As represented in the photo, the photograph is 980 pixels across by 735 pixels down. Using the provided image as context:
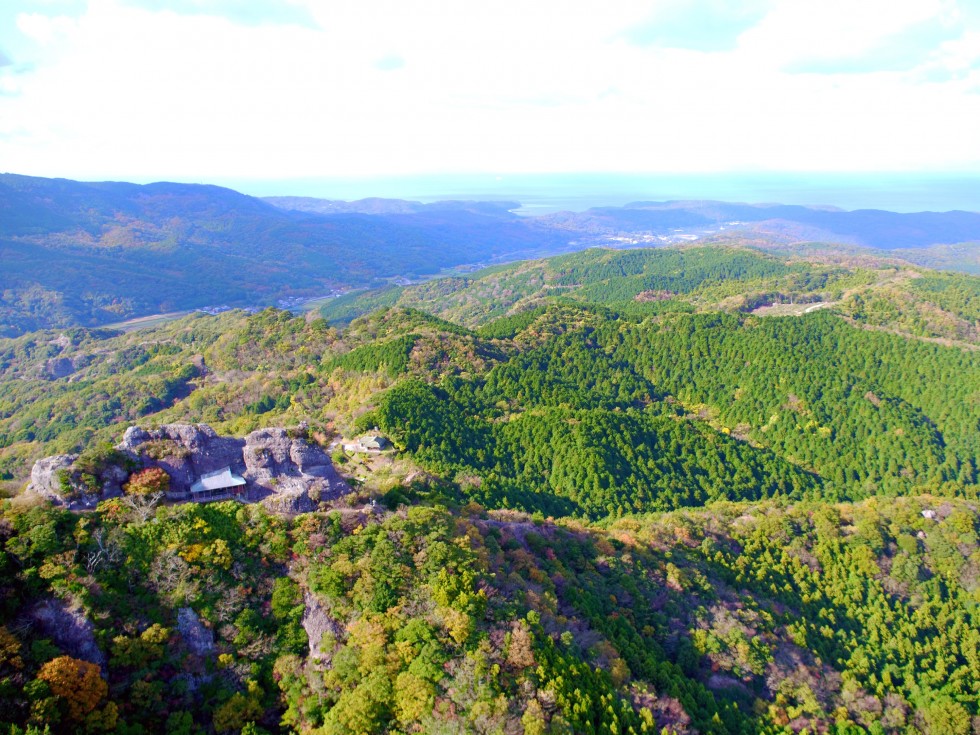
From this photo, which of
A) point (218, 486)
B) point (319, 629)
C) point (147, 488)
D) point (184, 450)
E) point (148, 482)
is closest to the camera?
point (319, 629)

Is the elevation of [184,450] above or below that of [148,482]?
above

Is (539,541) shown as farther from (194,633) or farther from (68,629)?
(68,629)

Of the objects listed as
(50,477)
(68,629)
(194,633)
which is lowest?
(194,633)

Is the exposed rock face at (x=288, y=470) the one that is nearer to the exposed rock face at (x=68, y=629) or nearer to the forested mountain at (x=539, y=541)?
the forested mountain at (x=539, y=541)

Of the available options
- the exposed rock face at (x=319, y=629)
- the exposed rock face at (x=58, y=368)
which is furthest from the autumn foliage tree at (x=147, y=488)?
the exposed rock face at (x=58, y=368)

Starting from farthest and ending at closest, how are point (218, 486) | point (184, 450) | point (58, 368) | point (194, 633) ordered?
point (58, 368), point (184, 450), point (218, 486), point (194, 633)

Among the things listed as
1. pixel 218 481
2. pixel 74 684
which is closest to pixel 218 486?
pixel 218 481
